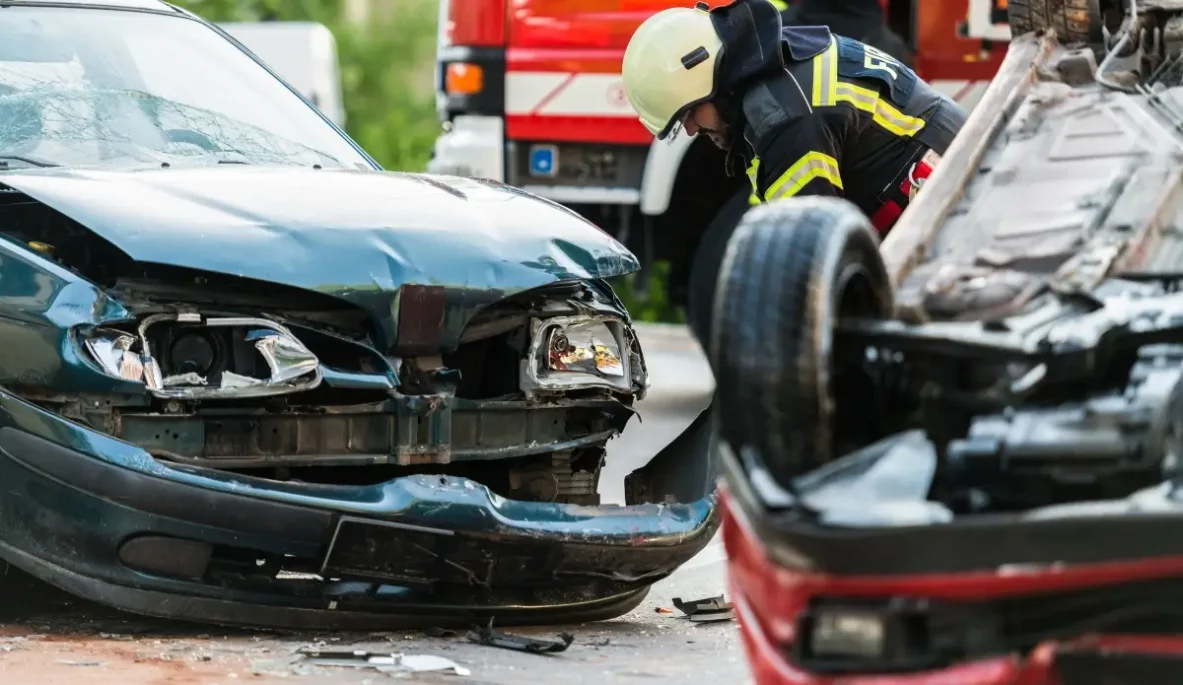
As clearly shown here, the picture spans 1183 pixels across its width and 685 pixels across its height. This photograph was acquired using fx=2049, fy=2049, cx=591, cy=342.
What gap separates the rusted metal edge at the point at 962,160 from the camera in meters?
4.05

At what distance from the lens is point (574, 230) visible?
540 cm

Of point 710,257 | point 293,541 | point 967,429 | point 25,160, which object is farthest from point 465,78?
point 967,429

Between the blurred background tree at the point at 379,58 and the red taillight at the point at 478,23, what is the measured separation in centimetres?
1583

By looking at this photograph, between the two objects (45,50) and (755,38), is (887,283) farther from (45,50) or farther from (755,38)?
(45,50)

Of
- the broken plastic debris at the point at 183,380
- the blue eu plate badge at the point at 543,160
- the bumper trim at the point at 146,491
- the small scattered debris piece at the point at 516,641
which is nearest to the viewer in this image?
the bumper trim at the point at 146,491

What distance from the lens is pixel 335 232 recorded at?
4.96 m

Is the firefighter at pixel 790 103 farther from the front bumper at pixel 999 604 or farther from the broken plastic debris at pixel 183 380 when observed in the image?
the front bumper at pixel 999 604

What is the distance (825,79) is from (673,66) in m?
0.42

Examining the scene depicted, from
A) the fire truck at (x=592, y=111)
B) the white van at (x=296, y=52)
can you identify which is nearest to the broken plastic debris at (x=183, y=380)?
the fire truck at (x=592, y=111)

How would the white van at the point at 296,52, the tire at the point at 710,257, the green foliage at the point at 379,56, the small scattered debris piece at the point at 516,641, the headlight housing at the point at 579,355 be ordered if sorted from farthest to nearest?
the green foliage at the point at 379,56
the white van at the point at 296,52
the tire at the point at 710,257
the headlight housing at the point at 579,355
the small scattered debris piece at the point at 516,641

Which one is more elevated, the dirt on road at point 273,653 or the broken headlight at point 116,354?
the broken headlight at point 116,354

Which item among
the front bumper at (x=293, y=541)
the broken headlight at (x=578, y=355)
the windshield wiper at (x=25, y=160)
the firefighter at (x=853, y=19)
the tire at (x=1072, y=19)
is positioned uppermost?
the tire at (x=1072, y=19)

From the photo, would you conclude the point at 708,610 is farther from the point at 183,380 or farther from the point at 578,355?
the point at 183,380

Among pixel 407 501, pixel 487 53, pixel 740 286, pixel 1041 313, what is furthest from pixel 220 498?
pixel 487 53
